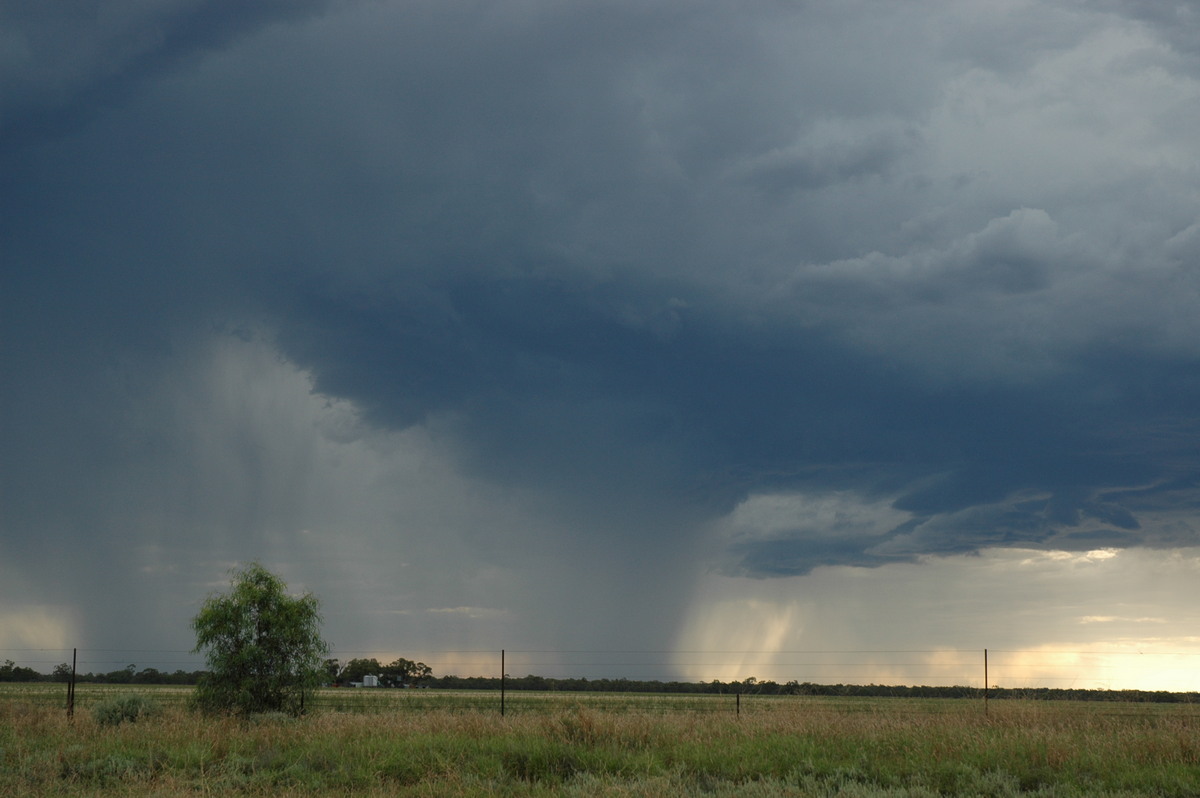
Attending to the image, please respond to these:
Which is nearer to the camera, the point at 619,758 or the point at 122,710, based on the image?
the point at 619,758

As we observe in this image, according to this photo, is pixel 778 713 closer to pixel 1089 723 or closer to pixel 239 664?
pixel 1089 723

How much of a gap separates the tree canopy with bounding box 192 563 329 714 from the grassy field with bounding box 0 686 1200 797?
629cm

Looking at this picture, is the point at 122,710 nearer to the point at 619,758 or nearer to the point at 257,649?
the point at 257,649

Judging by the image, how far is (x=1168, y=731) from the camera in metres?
18.3

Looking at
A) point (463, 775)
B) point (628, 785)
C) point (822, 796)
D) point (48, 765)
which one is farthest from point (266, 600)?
point (822, 796)

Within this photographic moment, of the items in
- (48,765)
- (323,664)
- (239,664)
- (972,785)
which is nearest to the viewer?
(972,785)

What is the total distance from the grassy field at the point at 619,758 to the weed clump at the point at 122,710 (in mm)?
3967

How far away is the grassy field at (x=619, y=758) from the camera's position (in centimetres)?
1430

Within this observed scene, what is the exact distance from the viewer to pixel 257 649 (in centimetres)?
2727

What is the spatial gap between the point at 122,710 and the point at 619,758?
56.4 feet

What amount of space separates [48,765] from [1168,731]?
924 inches

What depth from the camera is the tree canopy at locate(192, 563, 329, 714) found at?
1071 inches

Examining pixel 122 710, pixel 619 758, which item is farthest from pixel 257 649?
pixel 619 758

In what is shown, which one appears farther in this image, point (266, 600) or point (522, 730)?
point (266, 600)
